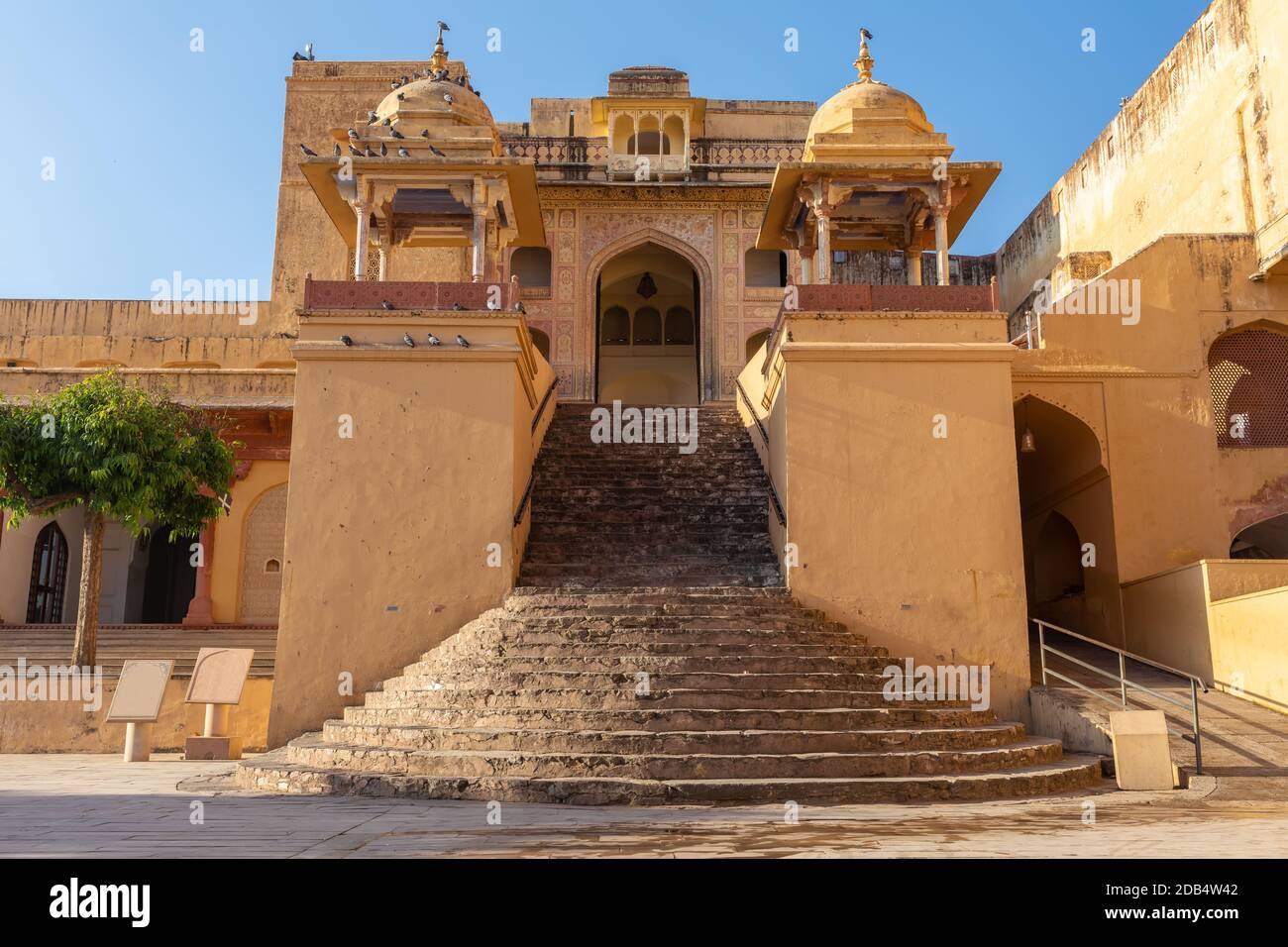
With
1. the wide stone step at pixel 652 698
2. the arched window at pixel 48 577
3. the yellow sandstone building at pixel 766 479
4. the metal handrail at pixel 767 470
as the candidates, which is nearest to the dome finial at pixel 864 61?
the yellow sandstone building at pixel 766 479

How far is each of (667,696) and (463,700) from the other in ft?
5.81

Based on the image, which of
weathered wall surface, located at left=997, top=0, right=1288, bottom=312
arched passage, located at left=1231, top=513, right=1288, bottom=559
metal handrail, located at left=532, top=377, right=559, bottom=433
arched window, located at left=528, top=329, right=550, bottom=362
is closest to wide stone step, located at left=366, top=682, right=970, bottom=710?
metal handrail, located at left=532, top=377, right=559, bottom=433

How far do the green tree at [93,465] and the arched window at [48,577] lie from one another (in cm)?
553

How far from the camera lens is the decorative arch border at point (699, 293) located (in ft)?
71.8

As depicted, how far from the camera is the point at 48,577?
19.5 meters

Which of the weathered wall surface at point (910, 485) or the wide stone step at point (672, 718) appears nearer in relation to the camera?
the wide stone step at point (672, 718)

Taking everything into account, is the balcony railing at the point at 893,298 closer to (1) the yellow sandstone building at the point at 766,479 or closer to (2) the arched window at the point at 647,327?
(1) the yellow sandstone building at the point at 766,479

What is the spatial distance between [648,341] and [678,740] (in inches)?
738

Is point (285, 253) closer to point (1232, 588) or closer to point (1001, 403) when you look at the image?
point (1001, 403)

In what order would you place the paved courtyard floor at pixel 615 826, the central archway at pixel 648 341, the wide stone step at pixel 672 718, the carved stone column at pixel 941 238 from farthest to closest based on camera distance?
1. the central archway at pixel 648 341
2. the carved stone column at pixel 941 238
3. the wide stone step at pixel 672 718
4. the paved courtyard floor at pixel 615 826

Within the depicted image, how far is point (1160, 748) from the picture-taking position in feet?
28.5

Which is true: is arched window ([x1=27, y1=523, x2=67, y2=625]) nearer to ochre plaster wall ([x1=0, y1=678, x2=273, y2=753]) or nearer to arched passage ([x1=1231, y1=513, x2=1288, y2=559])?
ochre plaster wall ([x1=0, y1=678, x2=273, y2=753])

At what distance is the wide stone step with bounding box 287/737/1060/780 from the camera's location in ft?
26.8
